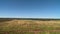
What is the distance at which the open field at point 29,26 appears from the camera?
61.9 inches

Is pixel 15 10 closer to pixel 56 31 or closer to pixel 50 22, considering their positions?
pixel 50 22

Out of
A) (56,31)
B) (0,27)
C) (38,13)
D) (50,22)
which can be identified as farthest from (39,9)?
(0,27)

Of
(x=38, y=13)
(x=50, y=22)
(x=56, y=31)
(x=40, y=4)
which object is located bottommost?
(x=56, y=31)

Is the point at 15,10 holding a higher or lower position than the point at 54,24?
higher

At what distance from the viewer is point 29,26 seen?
1572mm

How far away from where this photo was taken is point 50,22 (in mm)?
1586

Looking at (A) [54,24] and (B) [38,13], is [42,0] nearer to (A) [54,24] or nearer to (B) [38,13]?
(B) [38,13]

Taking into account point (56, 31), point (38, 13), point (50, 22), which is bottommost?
point (56, 31)

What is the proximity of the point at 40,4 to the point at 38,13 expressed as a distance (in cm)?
11

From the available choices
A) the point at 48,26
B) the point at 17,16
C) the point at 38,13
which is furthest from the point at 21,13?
the point at 48,26

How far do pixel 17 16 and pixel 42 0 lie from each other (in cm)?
35

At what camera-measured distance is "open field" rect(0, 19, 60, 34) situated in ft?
5.16

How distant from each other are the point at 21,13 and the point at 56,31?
1.52 ft

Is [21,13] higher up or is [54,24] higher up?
[21,13]
